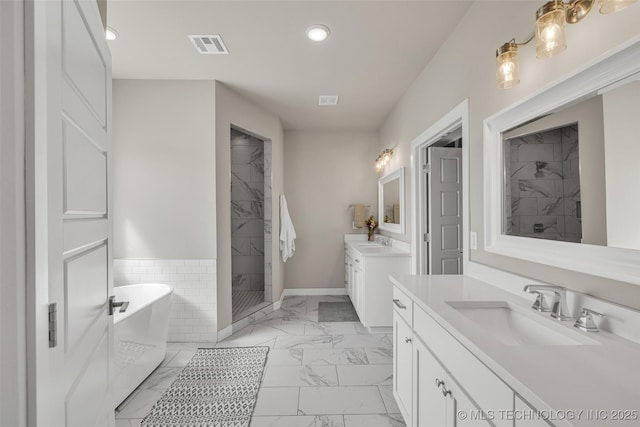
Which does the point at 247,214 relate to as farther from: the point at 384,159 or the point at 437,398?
the point at 437,398

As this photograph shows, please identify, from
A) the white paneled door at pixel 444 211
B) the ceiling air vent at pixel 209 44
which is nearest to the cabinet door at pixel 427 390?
the white paneled door at pixel 444 211

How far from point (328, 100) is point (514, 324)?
3.11 meters

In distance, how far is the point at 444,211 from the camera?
322 cm

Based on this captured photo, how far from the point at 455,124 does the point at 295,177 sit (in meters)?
3.04

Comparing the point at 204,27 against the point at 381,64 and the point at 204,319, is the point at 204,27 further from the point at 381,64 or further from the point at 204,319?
the point at 204,319

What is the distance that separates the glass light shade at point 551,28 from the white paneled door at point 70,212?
4.90ft

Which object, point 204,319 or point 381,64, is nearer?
point 381,64

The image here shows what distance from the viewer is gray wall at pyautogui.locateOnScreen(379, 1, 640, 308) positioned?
110 cm

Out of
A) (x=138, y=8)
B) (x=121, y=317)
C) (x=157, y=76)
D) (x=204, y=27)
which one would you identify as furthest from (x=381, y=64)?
(x=121, y=317)

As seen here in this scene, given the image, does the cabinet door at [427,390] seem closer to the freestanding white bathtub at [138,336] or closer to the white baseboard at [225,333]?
the freestanding white bathtub at [138,336]

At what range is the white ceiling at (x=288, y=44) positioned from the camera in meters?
2.08

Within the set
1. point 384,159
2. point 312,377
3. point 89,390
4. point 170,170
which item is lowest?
point 312,377

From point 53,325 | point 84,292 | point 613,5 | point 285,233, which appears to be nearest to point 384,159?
point 285,233

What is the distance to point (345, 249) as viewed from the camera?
4.97m
